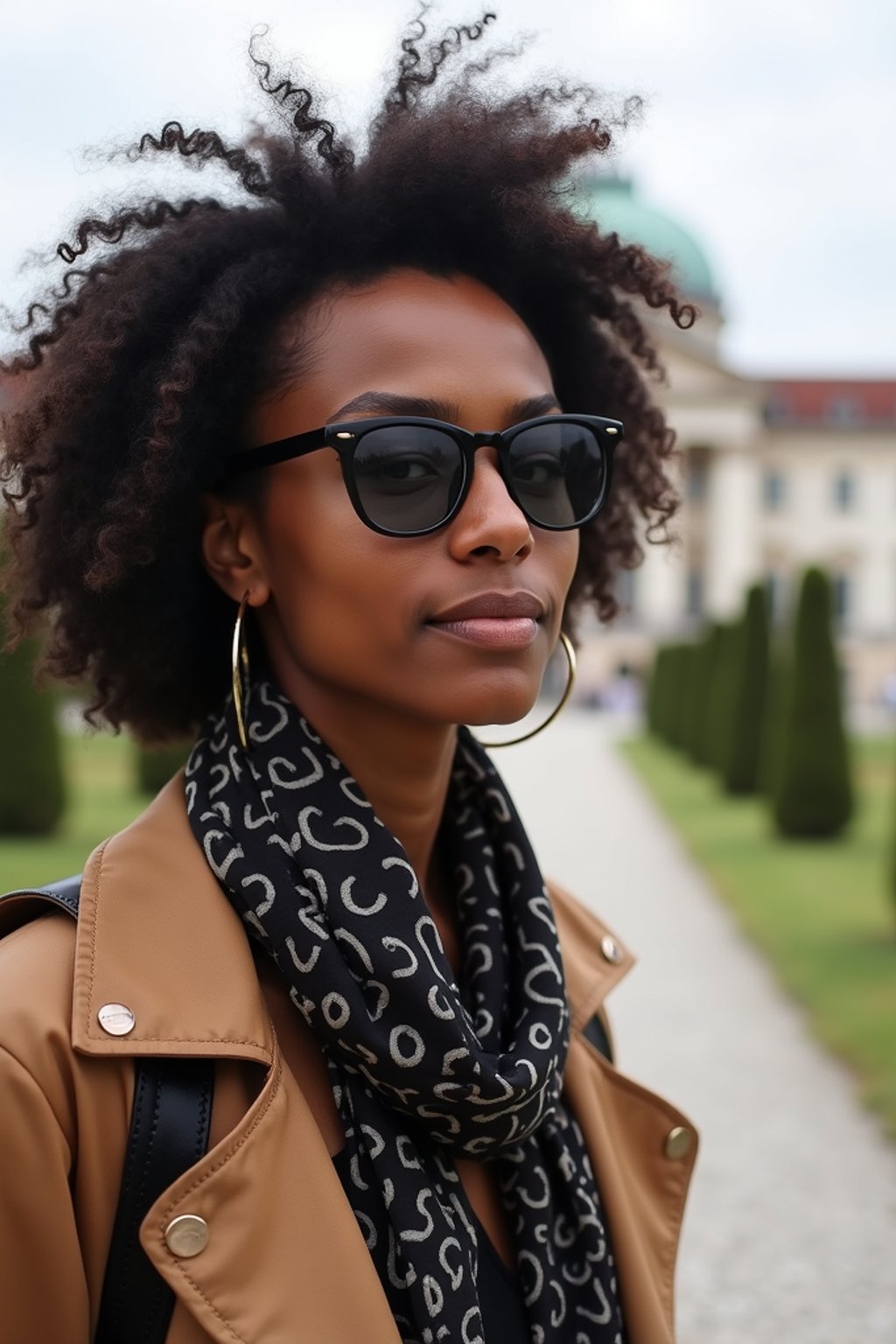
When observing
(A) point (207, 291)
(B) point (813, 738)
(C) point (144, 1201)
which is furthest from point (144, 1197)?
(B) point (813, 738)

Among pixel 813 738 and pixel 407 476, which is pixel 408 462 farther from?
pixel 813 738

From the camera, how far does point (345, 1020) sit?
134cm

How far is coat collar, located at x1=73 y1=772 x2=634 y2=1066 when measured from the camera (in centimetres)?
127

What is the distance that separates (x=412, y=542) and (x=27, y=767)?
10.7 m

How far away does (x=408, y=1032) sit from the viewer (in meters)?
1.36

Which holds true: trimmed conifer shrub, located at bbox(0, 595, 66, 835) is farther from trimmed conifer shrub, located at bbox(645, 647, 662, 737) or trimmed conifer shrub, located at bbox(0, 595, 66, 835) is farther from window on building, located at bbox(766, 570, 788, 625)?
window on building, located at bbox(766, 570, 788, 625)

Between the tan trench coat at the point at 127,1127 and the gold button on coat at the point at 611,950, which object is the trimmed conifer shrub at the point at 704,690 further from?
the tan trench coat at the point at 127,1127

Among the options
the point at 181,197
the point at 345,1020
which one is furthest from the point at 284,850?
the point at 181,197

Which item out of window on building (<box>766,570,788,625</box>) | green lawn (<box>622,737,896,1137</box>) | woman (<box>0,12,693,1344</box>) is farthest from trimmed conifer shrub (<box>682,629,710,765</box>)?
window on building (<box>766,570,788,625</box>)

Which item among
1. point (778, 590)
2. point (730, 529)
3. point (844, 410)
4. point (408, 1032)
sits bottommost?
point (408, 1032)

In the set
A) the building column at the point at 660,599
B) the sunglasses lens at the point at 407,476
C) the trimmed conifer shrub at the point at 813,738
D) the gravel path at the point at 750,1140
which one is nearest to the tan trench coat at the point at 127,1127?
the sunglasses lens at the point at 407,476

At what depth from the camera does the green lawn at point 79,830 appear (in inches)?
389

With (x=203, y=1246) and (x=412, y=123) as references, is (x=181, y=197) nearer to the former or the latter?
(x=412, y=123)

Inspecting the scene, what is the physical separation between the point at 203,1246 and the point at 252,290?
910 mm
